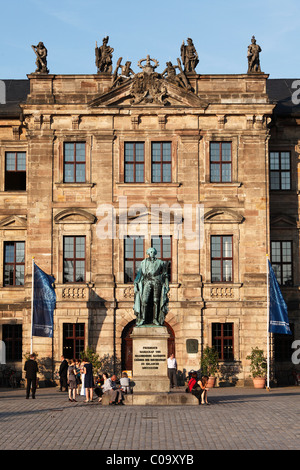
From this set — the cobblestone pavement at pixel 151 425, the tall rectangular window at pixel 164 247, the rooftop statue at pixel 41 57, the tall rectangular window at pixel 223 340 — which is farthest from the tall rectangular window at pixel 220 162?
the cobblestone pavement at pixel 151 425

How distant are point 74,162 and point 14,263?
20.0ft

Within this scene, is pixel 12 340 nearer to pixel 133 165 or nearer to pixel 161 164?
pixel 133 165

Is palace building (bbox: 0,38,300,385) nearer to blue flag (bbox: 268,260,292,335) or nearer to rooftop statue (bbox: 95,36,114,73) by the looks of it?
rooftop statue (bbox: 95,36,114,73)

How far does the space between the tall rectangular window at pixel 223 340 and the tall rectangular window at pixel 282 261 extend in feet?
14.4

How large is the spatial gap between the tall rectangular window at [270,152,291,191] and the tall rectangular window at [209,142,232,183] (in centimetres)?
340

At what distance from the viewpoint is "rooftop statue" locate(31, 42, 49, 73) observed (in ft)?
140

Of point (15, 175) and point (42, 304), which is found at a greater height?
point (15, 175)

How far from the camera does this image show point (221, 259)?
4147cm

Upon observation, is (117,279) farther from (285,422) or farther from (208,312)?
(285,422)

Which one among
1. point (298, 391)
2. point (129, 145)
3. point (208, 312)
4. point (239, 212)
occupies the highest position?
point (129, 145)

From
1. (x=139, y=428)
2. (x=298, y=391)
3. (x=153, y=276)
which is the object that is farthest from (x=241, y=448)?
(x=298, y=391)

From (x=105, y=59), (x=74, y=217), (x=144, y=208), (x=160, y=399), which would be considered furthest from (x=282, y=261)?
(x=160, y=399)

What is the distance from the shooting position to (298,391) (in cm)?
3731
